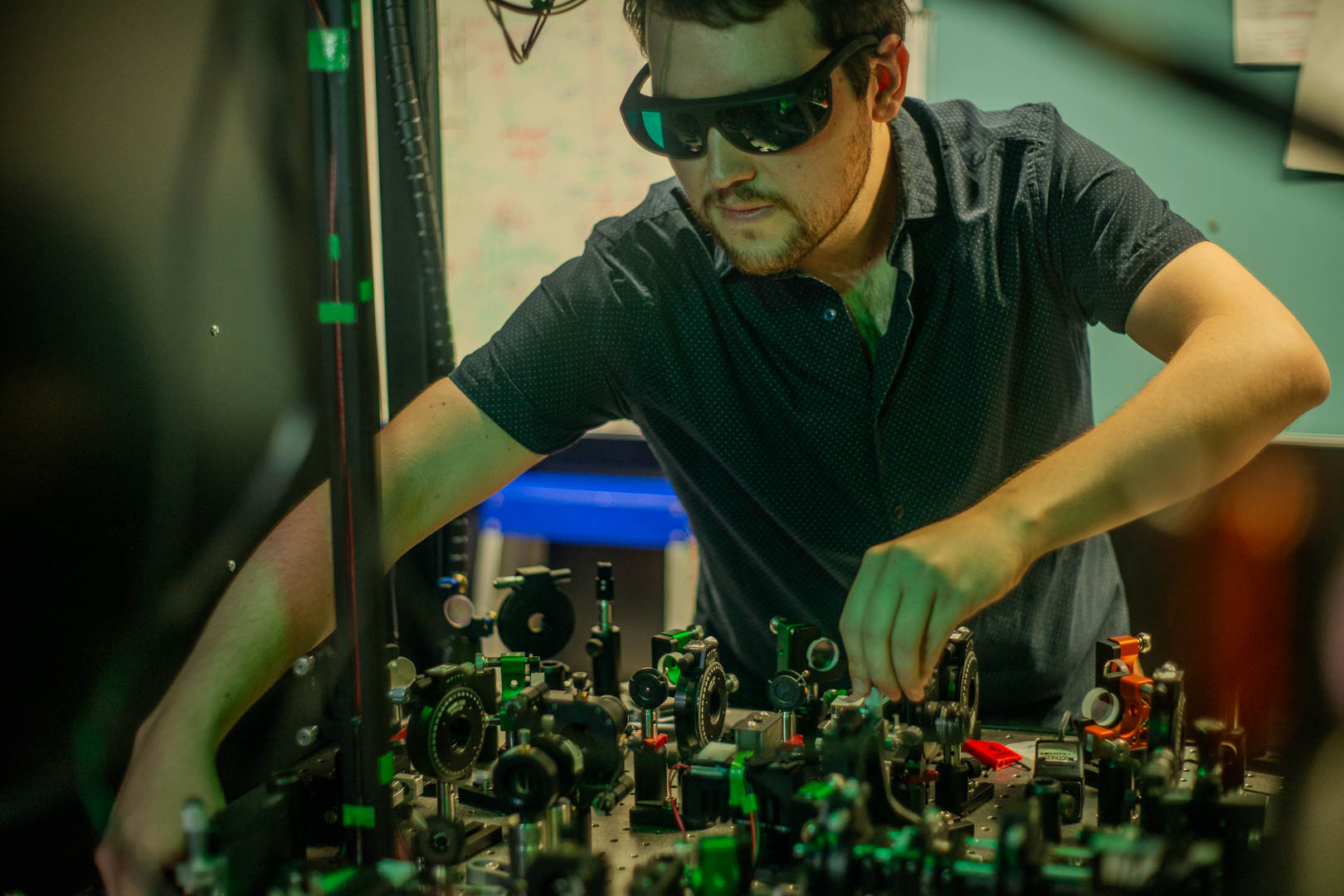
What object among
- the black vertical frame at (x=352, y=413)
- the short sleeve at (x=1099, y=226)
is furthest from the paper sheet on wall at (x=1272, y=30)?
the black vertical frame at (x=352, y=413)

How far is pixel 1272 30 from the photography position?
101 inches

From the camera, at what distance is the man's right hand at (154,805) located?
1.01 metres

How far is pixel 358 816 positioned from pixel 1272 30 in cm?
267

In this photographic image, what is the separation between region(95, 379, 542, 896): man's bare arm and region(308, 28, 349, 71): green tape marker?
1.01 feet

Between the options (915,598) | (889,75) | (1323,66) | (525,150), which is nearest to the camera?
(915,598)

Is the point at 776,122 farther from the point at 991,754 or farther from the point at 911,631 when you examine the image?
the point at 991,754

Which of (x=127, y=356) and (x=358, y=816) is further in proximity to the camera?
(x=127, y=356)

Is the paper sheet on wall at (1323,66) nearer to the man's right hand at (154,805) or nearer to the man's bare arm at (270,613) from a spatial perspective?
the man's bare arm at (270,613)

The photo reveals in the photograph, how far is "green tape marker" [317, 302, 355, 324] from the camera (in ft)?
2.97

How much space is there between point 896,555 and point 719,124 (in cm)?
68

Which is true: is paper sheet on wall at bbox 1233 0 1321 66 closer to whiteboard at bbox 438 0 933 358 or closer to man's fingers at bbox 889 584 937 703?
whiteboard at bbox 438 0 933 358

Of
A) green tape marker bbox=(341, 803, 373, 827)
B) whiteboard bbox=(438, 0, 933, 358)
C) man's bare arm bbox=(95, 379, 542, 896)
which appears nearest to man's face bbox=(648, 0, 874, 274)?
man's bare arm bbox=(95, 379, 542, 896)

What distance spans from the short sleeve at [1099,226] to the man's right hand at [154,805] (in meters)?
1.37

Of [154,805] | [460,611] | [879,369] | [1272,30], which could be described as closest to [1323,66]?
[1272,30]
